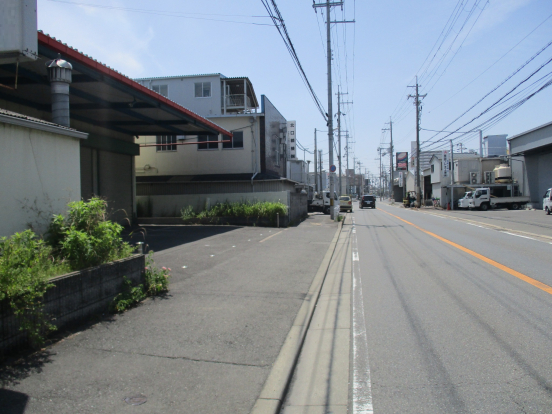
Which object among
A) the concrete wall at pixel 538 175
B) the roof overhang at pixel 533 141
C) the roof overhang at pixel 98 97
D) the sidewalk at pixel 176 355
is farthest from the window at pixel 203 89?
the concrete wall at pixel 538 175

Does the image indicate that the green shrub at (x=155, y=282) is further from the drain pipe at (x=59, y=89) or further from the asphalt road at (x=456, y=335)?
the drain pipe at (x=59, y=89)

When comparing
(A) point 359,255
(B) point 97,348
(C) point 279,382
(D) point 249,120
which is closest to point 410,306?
(C) point 279,382

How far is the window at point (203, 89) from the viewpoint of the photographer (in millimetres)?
31781

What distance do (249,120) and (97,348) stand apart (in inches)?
924

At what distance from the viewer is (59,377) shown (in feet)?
12.8

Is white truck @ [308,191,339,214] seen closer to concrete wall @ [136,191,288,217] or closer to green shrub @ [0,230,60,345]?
concrete wall @ [136,191,288,217]

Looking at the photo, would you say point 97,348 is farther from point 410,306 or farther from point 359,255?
point 359,255

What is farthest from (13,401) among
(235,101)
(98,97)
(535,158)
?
(535,158)

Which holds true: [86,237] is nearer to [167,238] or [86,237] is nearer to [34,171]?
[34,171]

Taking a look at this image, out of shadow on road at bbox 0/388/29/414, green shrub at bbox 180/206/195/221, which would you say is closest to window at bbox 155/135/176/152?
green shrub at bbox 180/206/195/221

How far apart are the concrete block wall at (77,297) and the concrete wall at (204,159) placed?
2054 cm

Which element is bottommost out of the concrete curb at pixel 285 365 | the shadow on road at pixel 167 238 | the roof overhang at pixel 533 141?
the concrete curb at pixel 285 365

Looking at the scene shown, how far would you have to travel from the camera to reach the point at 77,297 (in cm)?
523

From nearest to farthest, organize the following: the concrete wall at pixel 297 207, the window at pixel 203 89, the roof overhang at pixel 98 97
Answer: the roof overhang at pixel 98 97
the concrete wall at pixel 297 207
the window at pixel 203 89
